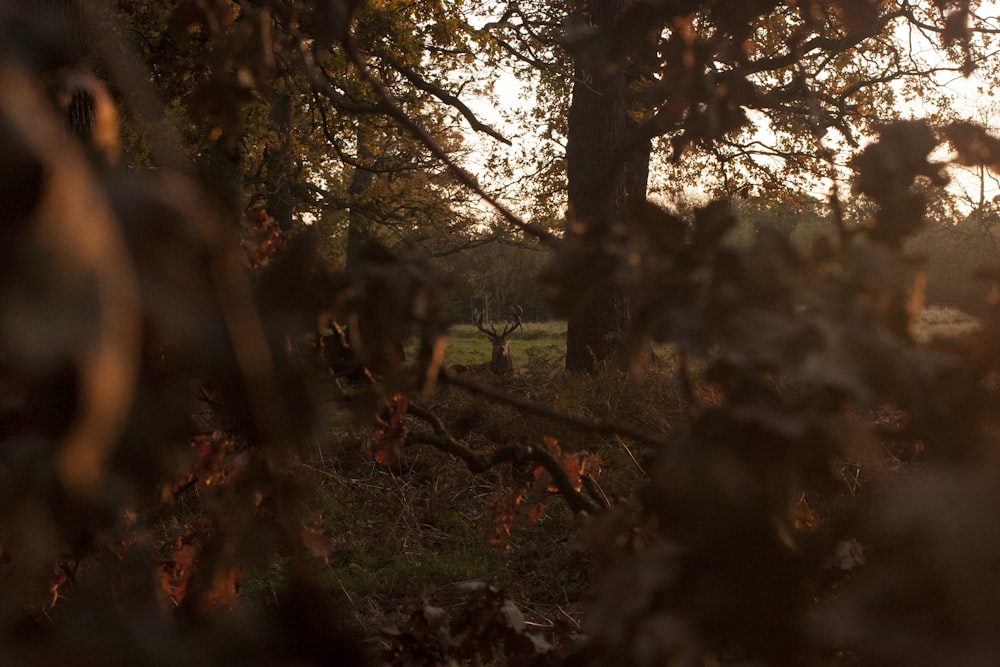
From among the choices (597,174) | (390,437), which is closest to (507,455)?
(390,437)

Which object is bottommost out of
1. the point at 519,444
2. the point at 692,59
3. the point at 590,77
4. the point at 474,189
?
the point at 519,444

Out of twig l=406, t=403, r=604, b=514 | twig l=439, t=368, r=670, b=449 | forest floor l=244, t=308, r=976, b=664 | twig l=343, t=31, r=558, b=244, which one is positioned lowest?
forest floor l=244, t=308, r=976, b=664

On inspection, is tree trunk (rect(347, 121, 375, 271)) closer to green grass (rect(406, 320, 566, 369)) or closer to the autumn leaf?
green grass (rect(406, 320, 566, 369))

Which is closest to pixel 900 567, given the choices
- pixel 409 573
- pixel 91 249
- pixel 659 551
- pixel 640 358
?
pixel 659 551

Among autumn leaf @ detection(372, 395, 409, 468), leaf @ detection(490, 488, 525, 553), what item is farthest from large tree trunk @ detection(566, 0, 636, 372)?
autumn leaf @ detection(372, 395, 409, 468)

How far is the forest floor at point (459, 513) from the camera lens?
4344 mm

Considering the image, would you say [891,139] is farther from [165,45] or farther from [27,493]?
[165,45]

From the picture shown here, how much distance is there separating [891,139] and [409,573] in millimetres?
4340

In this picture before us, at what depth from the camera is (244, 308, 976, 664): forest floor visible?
434 centimetres

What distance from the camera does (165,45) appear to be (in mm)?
6883

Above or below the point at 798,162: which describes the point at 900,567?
below

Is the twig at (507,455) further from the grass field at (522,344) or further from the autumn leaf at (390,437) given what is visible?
the grass field at (522,344)

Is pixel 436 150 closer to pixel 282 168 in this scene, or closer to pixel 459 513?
pixel 459 513

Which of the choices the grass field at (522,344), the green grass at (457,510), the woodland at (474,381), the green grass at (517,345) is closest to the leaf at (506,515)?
the woodland at (474,381)
